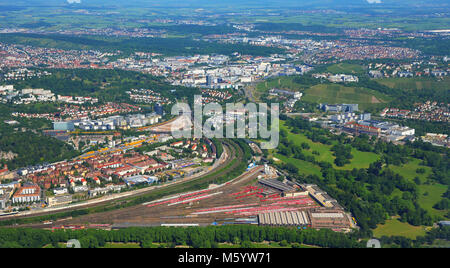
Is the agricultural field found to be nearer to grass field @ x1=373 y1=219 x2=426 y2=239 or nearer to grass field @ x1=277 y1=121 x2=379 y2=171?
grass field @ x1=277 y1=121 x2=379 y2=171

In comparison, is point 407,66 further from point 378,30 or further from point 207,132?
point 378,30

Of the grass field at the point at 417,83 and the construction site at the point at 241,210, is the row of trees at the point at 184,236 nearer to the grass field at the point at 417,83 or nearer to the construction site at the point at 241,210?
the construction site at the point at 241,210

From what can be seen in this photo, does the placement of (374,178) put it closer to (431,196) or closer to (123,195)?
(431,196)

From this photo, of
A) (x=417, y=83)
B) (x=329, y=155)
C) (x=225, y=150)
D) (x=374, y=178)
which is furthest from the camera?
(x=417, y=83)

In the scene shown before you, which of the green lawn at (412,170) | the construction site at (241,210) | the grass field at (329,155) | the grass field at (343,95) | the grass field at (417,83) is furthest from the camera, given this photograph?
the grass field at (417,83)

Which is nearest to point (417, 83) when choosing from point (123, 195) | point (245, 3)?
point (123, 195)

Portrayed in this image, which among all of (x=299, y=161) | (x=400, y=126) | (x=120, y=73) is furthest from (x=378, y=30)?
(x=299, y=161)

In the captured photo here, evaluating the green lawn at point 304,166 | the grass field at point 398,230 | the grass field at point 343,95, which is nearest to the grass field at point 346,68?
the grass field at point 343,95
